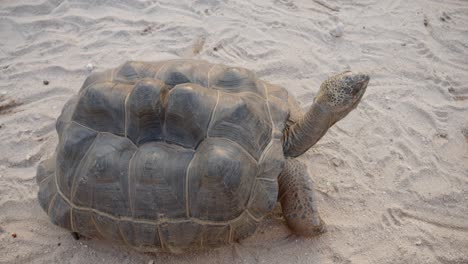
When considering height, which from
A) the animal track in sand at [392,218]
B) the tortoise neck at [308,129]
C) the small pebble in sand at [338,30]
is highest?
the small pebble in sand at [338,30]

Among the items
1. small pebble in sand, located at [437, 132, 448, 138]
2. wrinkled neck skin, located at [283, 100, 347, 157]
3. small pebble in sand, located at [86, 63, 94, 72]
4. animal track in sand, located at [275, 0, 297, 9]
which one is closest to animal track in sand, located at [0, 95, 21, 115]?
small pebble in sand, located at [86, 63, 94, 72]

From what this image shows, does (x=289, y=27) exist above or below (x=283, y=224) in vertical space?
above

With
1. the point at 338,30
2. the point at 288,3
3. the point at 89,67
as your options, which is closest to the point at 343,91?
the point at 338,30

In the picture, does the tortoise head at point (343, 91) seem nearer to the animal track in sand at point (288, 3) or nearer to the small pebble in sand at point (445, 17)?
the animal track in sand at point (288, 3)

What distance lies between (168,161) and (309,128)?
110cm

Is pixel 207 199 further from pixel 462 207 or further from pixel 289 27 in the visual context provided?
pixel 289 27

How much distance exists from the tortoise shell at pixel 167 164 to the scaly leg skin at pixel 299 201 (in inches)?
12.9

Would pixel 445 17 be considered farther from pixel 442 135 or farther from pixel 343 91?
pixel 343 91

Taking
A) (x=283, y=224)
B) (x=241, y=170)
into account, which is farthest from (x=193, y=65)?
(x=283, y=224)

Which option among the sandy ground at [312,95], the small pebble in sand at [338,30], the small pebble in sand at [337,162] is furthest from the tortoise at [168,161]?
the small pebble in sand at [338,30]

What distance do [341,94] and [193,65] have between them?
3.56 feet

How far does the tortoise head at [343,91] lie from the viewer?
2.25 meters

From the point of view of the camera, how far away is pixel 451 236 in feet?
8.34

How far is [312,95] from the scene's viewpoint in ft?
11.3
